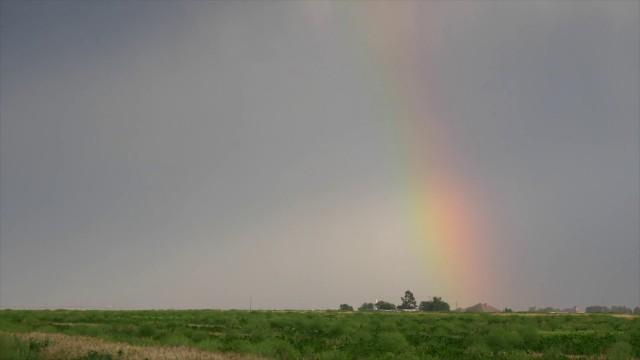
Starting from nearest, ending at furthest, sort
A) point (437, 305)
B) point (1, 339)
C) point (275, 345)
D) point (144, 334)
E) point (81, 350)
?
point (1, 339), point (81, 350), point (275, 345), point (144, 334), point (437, 305)

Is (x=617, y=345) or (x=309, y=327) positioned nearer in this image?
(x=617, y=345)

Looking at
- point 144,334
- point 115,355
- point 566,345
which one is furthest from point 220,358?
point 566,345

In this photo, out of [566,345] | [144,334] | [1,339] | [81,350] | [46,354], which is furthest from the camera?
[144,334]

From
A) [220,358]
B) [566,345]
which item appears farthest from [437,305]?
[220,358]

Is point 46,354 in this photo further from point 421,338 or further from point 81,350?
point 421,338

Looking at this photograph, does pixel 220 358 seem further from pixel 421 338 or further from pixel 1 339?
pixel 421 338

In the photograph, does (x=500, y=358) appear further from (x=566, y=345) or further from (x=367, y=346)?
(x=566, y=345)

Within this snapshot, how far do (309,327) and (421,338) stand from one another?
14.8 metres

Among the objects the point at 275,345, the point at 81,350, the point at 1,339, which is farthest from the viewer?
the point at 275,345

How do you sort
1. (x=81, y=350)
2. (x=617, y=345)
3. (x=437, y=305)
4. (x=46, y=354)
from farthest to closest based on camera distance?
(x=437, y=305)
(x=617, y=345)
(x=81, y=350)
(x=46, y=354)

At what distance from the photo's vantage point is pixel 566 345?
33719 millimetres

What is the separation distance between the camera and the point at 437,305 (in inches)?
7407

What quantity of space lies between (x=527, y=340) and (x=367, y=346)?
481 inches

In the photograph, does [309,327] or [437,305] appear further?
[437,305]
